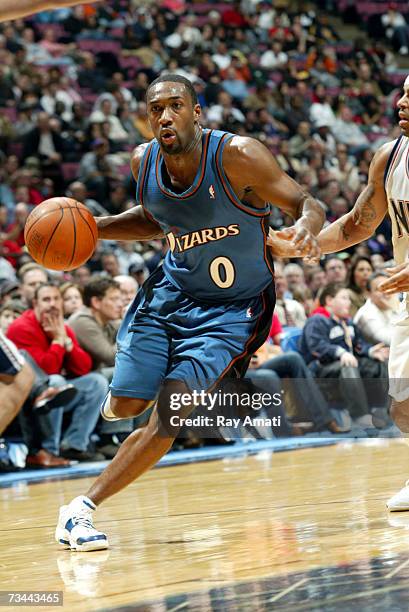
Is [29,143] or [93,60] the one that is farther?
[93,60]

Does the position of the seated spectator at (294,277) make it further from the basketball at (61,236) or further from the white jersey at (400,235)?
the basketball at (61,236)

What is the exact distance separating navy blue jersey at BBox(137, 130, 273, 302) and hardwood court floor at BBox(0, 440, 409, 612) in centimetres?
107

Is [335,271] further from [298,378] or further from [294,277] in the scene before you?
[298,378]

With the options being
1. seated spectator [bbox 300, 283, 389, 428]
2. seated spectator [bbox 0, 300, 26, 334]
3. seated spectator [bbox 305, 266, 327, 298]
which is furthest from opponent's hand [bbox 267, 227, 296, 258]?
seated spectator [bbox 305, 266, 327, 298]

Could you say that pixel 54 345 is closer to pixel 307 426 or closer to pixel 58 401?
pixel 58 401

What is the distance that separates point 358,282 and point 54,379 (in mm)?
3509

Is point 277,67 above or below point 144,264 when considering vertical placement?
above

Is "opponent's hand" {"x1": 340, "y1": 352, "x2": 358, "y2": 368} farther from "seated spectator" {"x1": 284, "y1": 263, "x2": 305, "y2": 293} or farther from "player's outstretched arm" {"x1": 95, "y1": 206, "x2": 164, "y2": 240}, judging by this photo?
"player's outstretched arm" {"x1": 95, "y1": 206, "x2": 164, "y2": 240}

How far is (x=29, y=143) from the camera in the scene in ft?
44.7

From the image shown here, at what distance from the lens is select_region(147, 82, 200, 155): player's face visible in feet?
15.1

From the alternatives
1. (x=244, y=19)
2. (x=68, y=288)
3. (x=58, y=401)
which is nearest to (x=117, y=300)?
(x=68, y=288)

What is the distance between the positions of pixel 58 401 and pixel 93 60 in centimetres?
944

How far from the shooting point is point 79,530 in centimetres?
443

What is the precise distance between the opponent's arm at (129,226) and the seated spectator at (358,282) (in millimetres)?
5233
